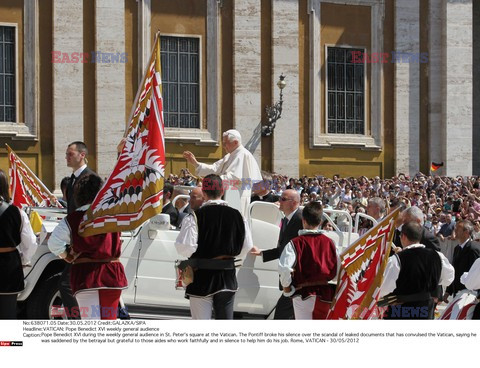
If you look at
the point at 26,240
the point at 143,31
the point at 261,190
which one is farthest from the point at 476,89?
the point at 26,240

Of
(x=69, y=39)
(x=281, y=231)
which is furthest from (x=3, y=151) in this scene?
(x=281, y=231)

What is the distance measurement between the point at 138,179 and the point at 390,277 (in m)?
2.51

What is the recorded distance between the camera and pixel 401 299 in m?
8.77

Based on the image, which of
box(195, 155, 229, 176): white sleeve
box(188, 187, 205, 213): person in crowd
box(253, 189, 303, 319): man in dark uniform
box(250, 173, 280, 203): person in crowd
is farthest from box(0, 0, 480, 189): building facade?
box(253, 189, 303, 319): man in dark uniform

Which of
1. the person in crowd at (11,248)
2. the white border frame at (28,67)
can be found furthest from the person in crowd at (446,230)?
the white border frame at (28,67)

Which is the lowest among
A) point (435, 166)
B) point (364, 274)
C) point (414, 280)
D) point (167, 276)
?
point (167, 276)

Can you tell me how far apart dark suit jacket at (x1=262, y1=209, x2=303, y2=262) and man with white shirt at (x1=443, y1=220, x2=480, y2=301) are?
267cm

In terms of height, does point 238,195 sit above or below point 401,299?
above

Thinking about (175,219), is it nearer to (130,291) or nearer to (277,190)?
(130,291)

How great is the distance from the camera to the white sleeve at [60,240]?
774cm

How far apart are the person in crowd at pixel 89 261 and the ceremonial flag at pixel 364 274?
194 centimetres

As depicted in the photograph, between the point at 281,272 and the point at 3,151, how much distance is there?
61.8 ft

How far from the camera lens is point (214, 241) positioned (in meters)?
8.65

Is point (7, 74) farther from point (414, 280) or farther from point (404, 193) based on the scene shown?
point (414, 280)
